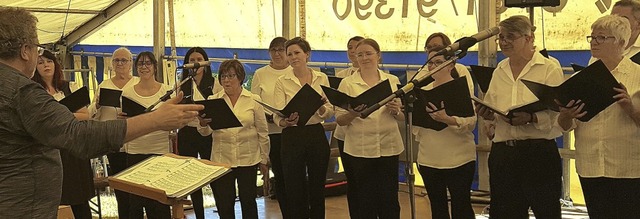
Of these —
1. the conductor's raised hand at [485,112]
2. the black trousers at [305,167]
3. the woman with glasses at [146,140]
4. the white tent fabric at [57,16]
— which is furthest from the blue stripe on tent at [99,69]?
the conductor's raised hand at [485,112]

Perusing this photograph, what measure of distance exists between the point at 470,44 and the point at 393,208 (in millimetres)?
1452

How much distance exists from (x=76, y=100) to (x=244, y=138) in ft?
3.57

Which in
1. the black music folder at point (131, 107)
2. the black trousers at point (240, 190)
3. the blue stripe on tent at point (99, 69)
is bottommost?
the black trousers at point (240, 190)

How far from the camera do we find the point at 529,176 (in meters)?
3.88

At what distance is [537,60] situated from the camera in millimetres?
3914

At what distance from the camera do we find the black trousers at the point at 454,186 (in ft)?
14.3

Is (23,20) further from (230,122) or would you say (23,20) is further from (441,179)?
(441,179)

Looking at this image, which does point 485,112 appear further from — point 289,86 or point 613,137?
point 289,86

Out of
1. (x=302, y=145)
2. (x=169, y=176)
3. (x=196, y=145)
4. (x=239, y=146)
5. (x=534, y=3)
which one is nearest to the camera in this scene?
(x=169, y=176)

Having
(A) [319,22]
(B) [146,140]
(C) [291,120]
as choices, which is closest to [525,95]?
(C) [291,120]

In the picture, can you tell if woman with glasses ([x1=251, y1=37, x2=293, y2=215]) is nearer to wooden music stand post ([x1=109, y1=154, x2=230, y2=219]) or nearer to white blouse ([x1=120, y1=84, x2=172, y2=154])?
white blouse ([x1=120, y1=84, x2=172, y2=154])

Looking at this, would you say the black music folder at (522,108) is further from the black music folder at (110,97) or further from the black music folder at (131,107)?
the black music folder at (110,97)

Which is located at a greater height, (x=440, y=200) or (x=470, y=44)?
(x=470, y=44)

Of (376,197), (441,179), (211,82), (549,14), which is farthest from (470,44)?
(549,14)
